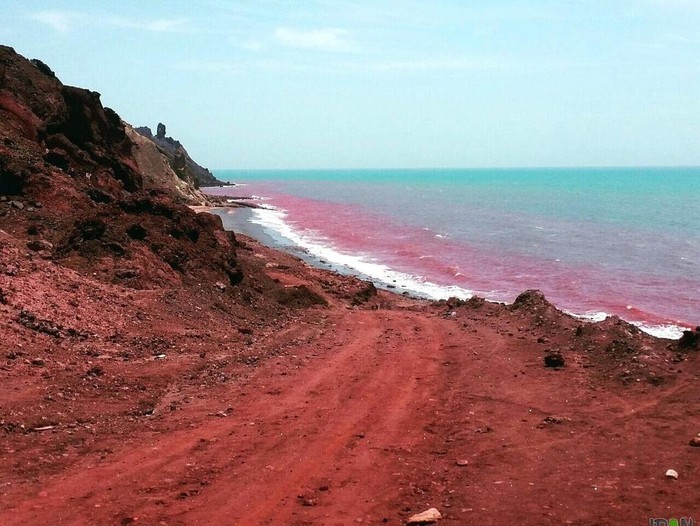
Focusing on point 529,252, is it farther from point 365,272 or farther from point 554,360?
point 554,360

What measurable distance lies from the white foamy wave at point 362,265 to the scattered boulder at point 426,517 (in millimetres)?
22644

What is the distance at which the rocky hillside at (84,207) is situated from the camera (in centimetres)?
1597

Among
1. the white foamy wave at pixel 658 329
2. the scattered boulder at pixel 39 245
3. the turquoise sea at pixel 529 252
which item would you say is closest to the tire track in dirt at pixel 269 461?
the scattered boulder at pixel 39 245

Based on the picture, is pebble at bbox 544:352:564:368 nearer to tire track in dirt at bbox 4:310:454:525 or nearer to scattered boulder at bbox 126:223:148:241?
tire track in dirt at bbox 4:310:454:525

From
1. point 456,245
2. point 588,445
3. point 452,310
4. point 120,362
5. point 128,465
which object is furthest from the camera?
point 456,245

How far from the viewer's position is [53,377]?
10.2m

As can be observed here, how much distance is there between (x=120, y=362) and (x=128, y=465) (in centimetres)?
400

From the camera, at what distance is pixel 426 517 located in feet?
21.9

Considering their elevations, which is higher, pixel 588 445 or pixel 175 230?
pixel 175 230

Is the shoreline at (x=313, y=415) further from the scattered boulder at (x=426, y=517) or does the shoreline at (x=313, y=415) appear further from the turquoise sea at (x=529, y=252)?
the turquoise sea at (x=529, y=252)

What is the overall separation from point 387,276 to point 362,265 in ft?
12.2

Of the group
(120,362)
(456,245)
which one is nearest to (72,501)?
(120,362)

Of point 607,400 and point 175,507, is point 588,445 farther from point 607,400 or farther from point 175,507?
point 175,507

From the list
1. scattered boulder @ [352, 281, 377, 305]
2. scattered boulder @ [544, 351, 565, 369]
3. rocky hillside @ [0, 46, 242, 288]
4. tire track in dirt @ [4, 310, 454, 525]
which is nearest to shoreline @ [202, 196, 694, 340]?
scattered boulder @ [352, 281, 377, 305]
